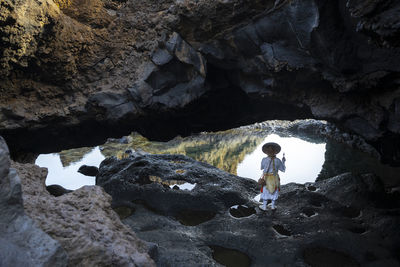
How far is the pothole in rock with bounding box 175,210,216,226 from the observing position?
6.58 m

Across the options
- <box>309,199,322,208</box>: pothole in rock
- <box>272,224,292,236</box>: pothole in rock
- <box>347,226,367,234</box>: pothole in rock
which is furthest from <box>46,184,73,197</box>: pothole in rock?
<box>347,226,367,234</box>: pothole in rock

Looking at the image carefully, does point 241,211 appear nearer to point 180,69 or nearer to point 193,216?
point 193,216

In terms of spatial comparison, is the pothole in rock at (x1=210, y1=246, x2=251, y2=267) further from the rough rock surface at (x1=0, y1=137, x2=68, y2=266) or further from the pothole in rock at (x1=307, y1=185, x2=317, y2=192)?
the pothole in rock at (x1=307, y1=185, x2=317, y2=192)

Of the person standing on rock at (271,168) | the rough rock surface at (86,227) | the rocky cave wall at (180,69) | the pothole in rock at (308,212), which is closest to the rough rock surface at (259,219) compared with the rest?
the pothole in rock at (308,212)

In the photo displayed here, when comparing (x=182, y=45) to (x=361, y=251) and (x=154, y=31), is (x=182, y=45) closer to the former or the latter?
(x=154, y=31)

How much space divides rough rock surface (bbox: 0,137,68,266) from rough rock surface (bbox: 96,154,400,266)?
2.98 meters

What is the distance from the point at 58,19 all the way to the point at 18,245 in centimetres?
664

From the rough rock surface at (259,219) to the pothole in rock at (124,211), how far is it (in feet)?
0.44

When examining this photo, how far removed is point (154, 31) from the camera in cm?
769

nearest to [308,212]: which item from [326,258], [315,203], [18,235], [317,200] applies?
[315,203]

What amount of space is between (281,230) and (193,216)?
7.08ft

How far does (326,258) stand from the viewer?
494cm

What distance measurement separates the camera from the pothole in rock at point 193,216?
6579 millimetres

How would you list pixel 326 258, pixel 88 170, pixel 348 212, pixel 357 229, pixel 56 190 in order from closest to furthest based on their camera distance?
pixel 326 258 → pixel 357 229 → pixel 348 212 → pixel 56 190 → pixel 88 170
